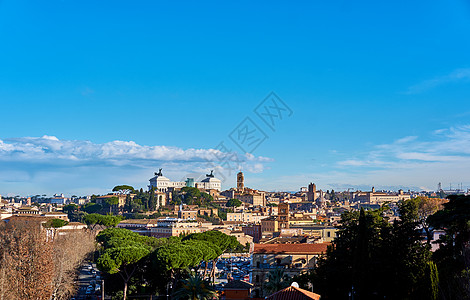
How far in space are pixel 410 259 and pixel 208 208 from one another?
84.0 metres

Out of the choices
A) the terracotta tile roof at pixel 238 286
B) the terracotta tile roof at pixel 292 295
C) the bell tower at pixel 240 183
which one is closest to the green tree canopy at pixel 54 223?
the terracotta tile roof at pixel 238 286

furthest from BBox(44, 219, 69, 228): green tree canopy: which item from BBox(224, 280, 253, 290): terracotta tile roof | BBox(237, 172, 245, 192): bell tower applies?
BBox(237, 172, 245, 192): bell tower

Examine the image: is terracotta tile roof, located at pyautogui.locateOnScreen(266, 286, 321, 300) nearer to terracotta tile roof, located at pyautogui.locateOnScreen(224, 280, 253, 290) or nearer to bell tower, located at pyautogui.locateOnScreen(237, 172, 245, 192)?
terracotta tile roof, located at pyautogui.locateOnScreen(224, 280, 253, 290)

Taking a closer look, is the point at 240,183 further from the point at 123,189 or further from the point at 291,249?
the point at 291,249

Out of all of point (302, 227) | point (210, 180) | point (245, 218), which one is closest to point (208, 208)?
point (245, 218)

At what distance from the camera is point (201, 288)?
79.3ft

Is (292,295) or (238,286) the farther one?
(238,286)

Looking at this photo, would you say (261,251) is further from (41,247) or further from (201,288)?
(41,247)

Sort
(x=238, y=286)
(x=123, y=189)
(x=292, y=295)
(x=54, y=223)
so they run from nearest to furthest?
(x=292, y=295), (x=238, y=286), (x=54, y=223), (x=123, y=189)

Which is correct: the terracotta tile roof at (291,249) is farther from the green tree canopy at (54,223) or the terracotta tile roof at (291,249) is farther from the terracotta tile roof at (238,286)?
the green tree canopy at (54,223)

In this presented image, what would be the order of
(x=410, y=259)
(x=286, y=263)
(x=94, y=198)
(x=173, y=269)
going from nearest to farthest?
1. (x=410, y=259)
2. (x=173, y=269)
3. (x=286, y=263)
4. (x=94, y=198)

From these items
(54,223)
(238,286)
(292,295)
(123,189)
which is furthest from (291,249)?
(123,189)

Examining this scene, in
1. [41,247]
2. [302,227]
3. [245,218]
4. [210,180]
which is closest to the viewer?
[41,247]

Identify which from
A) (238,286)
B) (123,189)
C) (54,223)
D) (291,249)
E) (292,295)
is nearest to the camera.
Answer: (292,295)
